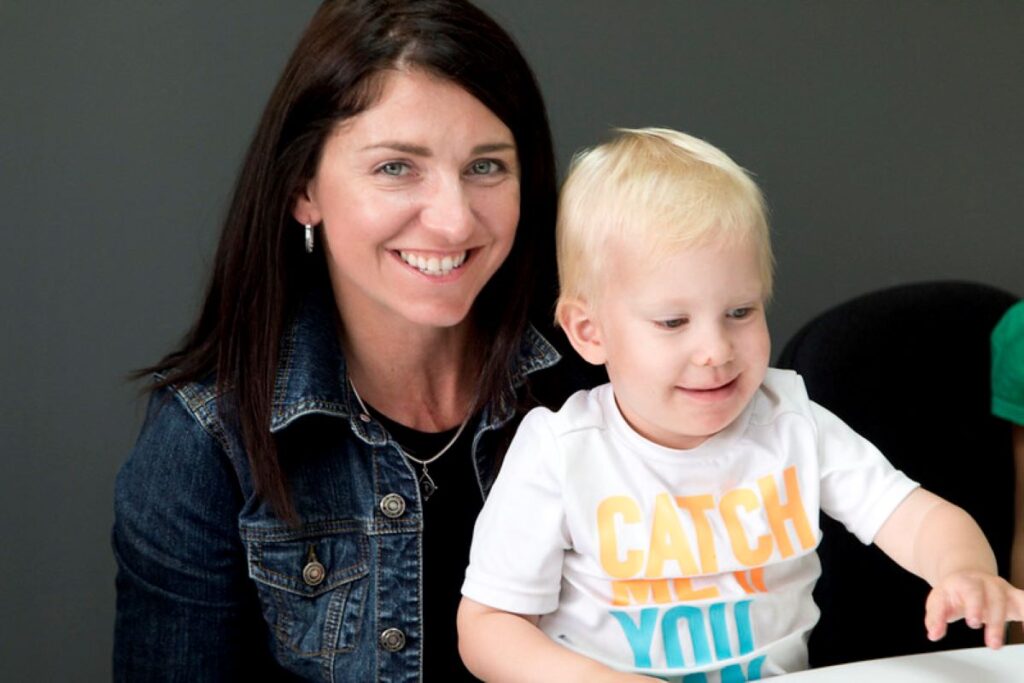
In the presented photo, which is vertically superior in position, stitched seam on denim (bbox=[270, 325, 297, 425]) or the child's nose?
the child's nose

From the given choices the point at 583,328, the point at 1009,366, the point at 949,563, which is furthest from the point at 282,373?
the point at 1009,366

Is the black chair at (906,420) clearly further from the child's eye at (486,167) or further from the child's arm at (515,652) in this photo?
the child's arm at (515,652)

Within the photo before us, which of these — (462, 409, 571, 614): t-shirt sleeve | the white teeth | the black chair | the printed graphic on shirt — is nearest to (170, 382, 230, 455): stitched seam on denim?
the white teeth

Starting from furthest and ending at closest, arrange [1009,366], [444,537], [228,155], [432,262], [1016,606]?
1. [228,155]
2. [1009,366]
3. [444,537]
4. [432,262]
5. [1016,606]

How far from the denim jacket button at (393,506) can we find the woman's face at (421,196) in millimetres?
220

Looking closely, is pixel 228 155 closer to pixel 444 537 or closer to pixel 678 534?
pixel 444 537

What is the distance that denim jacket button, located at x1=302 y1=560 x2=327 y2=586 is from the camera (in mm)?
1642

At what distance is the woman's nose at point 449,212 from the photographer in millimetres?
1531

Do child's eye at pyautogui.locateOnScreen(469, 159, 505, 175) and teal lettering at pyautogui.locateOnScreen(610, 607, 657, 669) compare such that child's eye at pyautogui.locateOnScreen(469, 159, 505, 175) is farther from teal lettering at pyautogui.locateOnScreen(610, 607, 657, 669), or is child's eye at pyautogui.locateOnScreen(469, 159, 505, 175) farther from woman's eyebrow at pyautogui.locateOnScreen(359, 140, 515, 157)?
teal lettering at pyautogui.locateOnScreen(610, 607, 657, 669)

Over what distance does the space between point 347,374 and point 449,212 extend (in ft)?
0.96

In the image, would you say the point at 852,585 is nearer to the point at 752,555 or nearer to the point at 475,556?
the point at 752,555

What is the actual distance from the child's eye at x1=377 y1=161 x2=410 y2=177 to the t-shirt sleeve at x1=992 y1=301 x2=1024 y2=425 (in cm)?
87

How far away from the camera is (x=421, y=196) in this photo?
1.56m

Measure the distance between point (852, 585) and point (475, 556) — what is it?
2.29 ft
